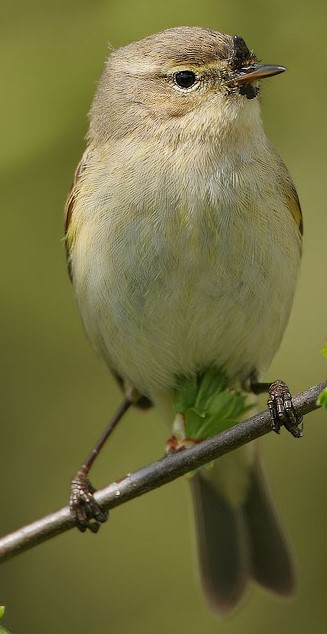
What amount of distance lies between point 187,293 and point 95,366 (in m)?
2.10

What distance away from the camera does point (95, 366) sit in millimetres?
6031

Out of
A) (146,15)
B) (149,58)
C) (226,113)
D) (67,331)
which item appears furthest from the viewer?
(67,331)

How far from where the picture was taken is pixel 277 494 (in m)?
5.81

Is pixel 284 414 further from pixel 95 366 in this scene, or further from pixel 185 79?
pixel 95 366

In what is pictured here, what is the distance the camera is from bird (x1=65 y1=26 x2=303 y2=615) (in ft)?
13.0

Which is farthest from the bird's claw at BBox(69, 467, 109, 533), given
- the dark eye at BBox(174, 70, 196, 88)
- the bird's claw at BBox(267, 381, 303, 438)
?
the dark eye at BBox(174, 70, 196, 88)

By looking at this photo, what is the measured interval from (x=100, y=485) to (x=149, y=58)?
254 centimetres

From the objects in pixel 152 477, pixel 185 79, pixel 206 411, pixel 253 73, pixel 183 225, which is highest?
pixel 185 79

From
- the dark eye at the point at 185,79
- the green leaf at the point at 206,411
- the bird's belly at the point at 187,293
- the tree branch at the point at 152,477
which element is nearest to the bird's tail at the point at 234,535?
the bird's belly at the point at 187,293

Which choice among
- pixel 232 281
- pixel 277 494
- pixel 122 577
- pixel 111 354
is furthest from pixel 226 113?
pixel 122 577

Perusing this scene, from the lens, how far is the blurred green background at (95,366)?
5.11m

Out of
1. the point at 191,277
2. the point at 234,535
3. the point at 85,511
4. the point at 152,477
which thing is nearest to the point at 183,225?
the point at 191,277

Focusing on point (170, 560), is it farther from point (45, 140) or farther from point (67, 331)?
point (45, 140)

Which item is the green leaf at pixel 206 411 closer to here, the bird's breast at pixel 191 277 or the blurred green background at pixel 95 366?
the bird's breast at pixel 191 277
